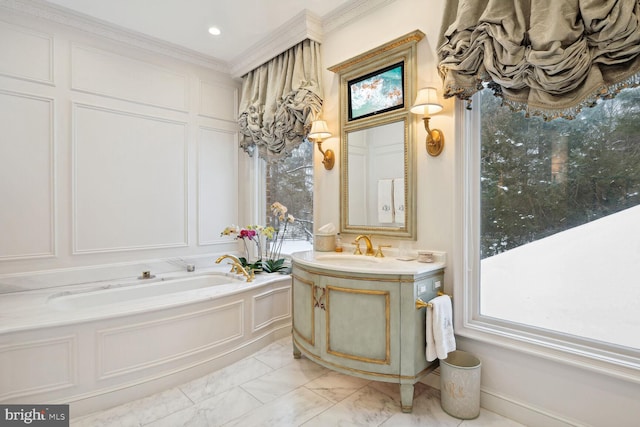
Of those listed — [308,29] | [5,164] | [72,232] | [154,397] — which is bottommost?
[154,397]

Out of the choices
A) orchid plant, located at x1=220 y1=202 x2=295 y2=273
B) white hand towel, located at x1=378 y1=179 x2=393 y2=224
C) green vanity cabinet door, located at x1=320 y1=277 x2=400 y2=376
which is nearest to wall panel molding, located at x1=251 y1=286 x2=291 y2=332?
orchid plant, located at x1=220 y1=202 x2=295 y2=273

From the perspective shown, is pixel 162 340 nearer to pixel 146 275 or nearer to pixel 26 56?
pixel 146 275

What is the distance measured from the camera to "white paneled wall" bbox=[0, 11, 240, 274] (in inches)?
105

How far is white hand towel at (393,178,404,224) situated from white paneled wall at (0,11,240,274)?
7.31 ft

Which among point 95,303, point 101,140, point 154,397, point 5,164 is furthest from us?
point 101,140

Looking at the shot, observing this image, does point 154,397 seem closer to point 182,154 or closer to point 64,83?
point 182,154

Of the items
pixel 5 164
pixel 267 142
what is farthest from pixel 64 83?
pixel 267 142

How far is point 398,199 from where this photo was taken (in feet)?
8.15

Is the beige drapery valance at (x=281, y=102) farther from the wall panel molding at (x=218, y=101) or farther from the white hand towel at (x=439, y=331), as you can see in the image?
the white hand towel at (x=439, y=331)

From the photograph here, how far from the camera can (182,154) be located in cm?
358

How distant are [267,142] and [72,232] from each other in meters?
1.96

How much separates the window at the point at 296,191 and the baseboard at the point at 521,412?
78.7 inches

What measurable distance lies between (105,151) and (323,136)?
2043 millimetres

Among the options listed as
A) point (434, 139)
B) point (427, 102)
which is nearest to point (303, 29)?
point (427, 102)
